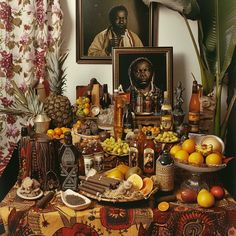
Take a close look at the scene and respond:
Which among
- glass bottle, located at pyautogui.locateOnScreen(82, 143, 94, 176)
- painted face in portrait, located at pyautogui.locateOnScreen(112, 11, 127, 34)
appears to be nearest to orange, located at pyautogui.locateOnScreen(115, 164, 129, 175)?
glass bottle, located at pyautogui.locateOnScreen(82, 143, 94, 176)

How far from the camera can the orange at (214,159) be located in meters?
1.72

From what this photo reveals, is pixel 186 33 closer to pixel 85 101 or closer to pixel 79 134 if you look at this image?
pixel 85 101

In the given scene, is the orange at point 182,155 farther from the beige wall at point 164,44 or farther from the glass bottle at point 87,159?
the beige wall at point 164,44

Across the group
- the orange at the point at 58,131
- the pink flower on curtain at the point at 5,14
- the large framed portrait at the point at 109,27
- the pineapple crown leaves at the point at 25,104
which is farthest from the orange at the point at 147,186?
the pink flower on curtain at the point at 5,14

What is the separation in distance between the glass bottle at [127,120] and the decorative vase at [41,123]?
0.49 metres

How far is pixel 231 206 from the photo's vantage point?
1.67 meters

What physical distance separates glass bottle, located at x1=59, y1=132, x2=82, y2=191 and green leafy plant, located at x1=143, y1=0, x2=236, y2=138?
105 centimetres

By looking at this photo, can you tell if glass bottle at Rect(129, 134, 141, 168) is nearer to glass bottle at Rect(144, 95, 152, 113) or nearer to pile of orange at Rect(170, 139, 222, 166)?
pile of orange at Rect(170, 139, 222, 166)

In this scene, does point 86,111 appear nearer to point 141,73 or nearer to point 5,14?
point 141,73

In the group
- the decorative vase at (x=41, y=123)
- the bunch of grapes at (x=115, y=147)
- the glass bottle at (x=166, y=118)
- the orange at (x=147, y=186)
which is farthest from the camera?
the decorative vase at (x=41, y=123)

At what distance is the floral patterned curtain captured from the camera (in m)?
2.50

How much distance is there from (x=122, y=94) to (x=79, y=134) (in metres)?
0.42

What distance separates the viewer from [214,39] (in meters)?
2.41

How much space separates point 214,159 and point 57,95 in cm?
115
